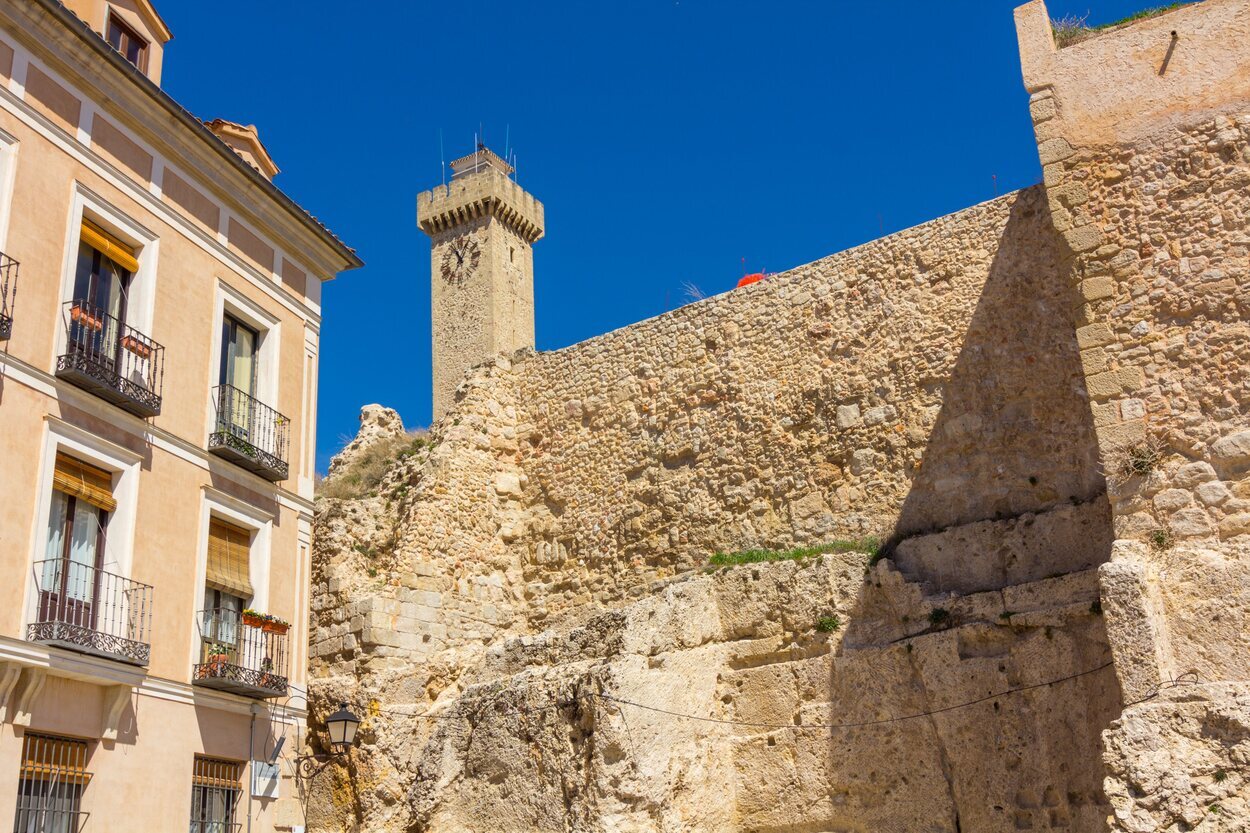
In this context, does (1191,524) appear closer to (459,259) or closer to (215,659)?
(215,659)

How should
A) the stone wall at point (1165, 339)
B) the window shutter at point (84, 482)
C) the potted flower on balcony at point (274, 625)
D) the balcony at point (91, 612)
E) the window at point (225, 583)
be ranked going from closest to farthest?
the stone wall at point (1165, 339)
the balcony at point (91, 612)
the window shutter at point (84, 482)
the window at point (225, 583)
the potted flower on balcony at point (274, 625)

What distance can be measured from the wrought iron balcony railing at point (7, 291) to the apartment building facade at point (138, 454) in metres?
0.02

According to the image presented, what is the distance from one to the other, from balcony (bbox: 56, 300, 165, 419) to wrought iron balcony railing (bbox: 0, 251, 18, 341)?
1.58 ft

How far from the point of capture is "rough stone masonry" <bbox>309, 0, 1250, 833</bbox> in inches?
345

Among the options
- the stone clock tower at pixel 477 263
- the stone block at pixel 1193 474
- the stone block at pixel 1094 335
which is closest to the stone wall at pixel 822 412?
the stone block at pixel 1094 335

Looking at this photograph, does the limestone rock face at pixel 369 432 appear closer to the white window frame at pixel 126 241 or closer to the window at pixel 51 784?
the white window frame at pixel 126 241

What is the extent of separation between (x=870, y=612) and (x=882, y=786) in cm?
153

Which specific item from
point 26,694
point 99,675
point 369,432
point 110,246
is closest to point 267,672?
point 99,675

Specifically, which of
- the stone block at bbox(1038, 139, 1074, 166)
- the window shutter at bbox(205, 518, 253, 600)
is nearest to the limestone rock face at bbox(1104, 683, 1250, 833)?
the stone block at bbox(1038, 139, 1074, 166)

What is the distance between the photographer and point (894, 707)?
439 inches

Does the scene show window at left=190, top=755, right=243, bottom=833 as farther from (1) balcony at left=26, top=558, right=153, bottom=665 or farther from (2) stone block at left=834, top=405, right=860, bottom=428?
(2) stone block at left=834, top=405, right=860, bottom=428

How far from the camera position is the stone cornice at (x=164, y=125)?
9844 millimetres

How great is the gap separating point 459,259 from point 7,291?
25254mm

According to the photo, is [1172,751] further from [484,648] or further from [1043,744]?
[484,648]
